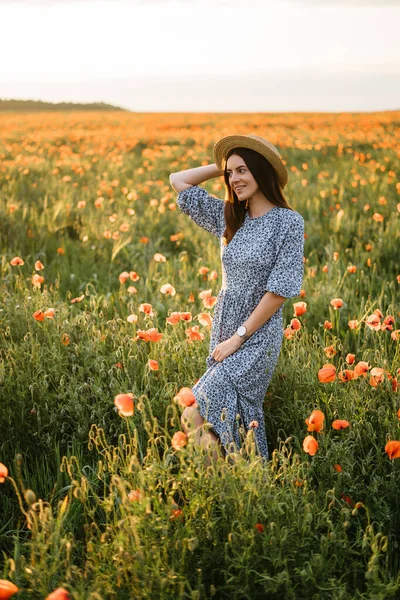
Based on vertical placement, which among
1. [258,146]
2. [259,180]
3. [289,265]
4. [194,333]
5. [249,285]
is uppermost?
[258,146]

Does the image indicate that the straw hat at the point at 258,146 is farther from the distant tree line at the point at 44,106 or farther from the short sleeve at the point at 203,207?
the distant tree line at the point at 44,106

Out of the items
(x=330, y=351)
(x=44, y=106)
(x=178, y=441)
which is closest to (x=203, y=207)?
(x=330, y=351)

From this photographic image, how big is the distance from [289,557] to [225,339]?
45.6 inches

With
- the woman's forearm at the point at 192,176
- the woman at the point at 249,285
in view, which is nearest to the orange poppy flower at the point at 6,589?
the woman at the point at 249,285

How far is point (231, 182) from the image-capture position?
2818 mm

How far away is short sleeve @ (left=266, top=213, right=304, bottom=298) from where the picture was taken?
8.73 feet

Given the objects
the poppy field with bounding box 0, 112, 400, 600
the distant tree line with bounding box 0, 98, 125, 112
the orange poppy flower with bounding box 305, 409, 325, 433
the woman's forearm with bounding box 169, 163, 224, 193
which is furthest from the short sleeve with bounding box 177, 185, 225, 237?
the distant tree line with bounding box 0, 98, 125, 112

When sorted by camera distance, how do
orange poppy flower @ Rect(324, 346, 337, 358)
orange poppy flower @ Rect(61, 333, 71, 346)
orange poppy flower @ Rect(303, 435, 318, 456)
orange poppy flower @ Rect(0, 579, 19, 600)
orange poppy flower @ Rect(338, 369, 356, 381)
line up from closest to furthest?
1. orange poppy flower @ Rect(0, 579, 19, 600)
2. orange poppy flower @ Rect(303, 435, 318, 456)
3. orange poppy flower @ Rect(338, 369, 356, 381)
4. orange poppy flower @ Rect(324, 346, 337, 358)
5. orange poppy flower @ Rect(61, 333, 71, 346)

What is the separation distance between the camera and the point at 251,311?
2842 mm

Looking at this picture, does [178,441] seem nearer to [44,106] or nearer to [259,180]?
[259,180]

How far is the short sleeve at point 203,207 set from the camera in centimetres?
304

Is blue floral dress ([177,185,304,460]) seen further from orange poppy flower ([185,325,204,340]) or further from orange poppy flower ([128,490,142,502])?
orange poppy flower ([128,490,142,502])

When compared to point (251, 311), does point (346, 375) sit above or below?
below

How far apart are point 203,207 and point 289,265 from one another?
584 mm
